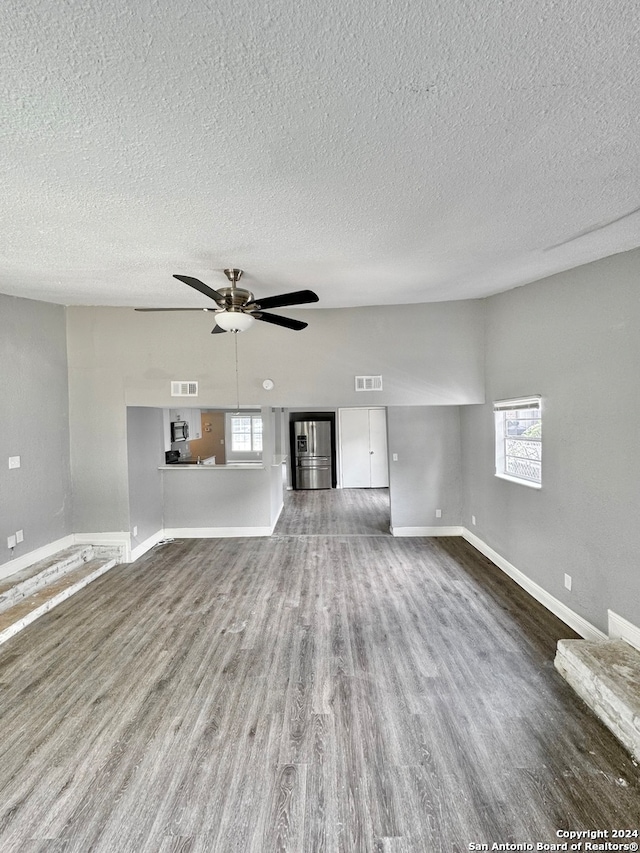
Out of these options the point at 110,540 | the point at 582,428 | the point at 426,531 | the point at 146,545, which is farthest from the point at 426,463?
the point at 110,540

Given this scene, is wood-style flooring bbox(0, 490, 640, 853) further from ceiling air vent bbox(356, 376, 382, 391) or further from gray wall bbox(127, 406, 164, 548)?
ceiling air vent bbox(356, 376, 382, 391)

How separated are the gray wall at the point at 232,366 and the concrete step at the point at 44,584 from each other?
0.44m

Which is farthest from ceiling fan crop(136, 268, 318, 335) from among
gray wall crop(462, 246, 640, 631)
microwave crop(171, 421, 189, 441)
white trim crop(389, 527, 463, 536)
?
microwave crop(171, 421, 189, 441)

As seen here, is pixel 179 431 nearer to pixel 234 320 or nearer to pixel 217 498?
pixel 217 498

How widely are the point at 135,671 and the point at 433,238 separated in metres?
3.46

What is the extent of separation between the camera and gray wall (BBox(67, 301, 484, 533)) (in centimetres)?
457

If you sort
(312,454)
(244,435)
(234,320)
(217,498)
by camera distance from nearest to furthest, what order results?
(234,320) → (217,498) → (312,454) → (244,435)

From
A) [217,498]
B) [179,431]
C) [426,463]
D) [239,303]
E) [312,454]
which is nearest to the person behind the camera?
[239,303]

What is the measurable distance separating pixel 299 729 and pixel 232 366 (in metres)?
3.57

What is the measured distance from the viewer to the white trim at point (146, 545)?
15.9 feet

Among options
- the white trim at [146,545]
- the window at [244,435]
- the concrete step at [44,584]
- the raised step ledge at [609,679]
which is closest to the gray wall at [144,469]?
the white trim at [146,545]

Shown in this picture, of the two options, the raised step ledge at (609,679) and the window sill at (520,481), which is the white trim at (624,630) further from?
the window sill at (520,481)

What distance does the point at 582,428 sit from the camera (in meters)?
3.00

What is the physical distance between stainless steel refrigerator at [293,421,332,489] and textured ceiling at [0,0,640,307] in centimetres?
671
